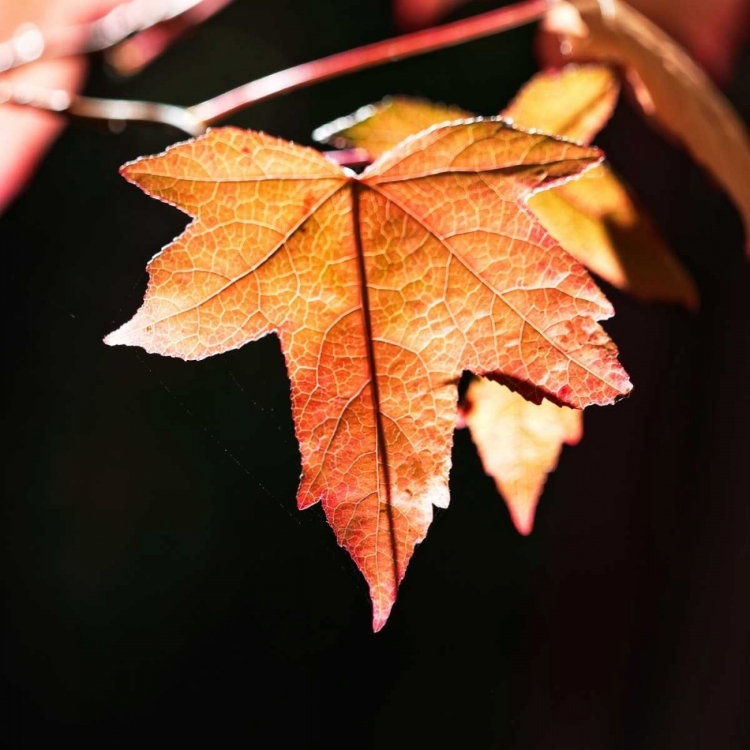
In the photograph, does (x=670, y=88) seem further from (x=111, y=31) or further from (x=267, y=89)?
(x=111, y=31)

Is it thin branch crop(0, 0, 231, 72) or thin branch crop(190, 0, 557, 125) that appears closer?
thin branch crop(190, 0, 557, 125)

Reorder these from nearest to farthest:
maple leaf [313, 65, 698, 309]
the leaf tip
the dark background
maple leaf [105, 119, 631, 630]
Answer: maple leaf [105, 119, 631, 630], the leaf tip, maple leaf [313, 65, 698, 309], the dark background

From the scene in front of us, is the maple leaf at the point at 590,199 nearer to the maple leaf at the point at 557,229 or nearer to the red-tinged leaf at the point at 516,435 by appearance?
the maple leaf at the point at 557,229

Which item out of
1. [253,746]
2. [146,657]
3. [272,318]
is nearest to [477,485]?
[253,746]

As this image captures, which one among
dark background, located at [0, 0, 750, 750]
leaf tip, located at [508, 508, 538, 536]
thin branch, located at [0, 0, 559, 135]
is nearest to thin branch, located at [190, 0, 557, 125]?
thin branch, located at [0, 0, 559, 135]

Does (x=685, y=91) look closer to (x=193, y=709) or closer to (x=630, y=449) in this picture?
(x=630, y=449)

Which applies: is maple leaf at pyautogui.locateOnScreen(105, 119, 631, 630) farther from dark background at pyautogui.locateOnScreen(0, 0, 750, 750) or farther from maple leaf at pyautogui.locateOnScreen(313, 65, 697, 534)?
dark background at pyautogui.locateOnScreen(0, 0, 750, 750)

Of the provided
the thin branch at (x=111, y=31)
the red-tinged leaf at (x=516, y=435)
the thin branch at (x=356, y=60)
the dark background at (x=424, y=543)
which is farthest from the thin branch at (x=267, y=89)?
the dark background at (x=424, y=543)
